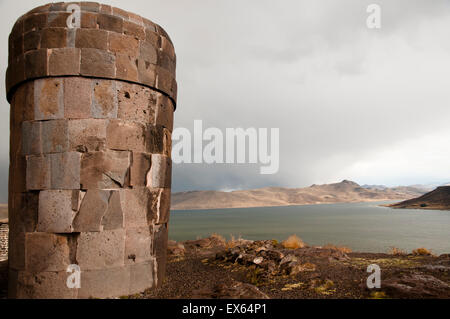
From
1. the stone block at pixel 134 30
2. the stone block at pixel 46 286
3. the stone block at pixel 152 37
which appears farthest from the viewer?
the stone block at pixel 152 37

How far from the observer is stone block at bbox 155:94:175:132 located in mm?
5820

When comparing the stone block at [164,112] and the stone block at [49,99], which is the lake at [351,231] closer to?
the stone block at [164,112]

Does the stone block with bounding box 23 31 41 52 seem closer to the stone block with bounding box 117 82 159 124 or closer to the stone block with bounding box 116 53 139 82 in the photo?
the stone block with bounding box 116 53 139 82

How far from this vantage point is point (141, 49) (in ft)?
18.3

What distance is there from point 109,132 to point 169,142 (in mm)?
1347

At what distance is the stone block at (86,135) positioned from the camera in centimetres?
505

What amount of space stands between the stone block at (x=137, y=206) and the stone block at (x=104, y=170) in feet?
0.74

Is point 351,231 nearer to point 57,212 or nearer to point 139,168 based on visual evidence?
point 139,168

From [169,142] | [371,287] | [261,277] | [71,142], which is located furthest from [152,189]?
[371,287]

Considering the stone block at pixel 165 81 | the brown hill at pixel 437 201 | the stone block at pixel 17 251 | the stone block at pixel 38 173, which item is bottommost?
the brown hill at pixel 437 201

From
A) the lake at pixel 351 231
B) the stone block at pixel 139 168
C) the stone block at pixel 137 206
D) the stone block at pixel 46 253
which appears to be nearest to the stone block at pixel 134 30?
the stone block at pixel 139 168

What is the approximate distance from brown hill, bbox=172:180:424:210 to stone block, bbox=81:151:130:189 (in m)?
145
